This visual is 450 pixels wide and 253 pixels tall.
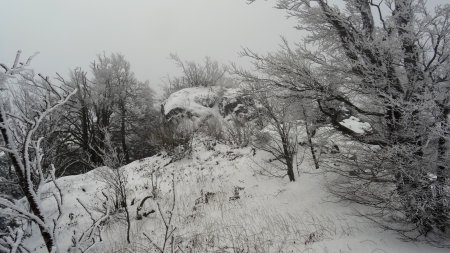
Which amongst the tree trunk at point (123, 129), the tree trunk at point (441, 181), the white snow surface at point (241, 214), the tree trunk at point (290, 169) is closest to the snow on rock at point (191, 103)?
the tree trunk at point (123, 129)

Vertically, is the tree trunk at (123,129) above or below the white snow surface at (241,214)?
above

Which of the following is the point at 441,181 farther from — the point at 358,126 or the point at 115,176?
the point at 115,176

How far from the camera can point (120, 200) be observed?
8805 millimetres

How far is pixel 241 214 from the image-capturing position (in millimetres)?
7320

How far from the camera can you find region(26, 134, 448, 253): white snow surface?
5.38 meters

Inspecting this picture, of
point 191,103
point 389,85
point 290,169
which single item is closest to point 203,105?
point 191,103

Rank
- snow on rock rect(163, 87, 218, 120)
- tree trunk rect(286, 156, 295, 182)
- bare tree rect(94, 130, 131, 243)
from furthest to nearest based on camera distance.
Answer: snow on rock rect(163, 87, 218, 120), tree trunk rect(286, 156, 295, 182), bare tree rect(94, 130, 131, 243)

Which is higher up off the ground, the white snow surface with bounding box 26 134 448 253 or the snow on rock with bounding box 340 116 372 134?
the snow on rock with bounding box 340 116 372 134

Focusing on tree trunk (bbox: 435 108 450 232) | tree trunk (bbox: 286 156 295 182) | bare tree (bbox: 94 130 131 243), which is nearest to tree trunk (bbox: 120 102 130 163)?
bare tree (bbox: 94 130 131 243)

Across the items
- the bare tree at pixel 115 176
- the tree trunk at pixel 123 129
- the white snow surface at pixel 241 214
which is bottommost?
the white snow surface at pixel 241 214

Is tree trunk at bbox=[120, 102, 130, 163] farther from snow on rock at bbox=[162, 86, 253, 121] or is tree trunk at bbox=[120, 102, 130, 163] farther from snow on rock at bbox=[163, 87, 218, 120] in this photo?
snow on rock at bbox=[163, 87, 218, 120]

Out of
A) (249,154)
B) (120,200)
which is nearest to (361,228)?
(249,154)

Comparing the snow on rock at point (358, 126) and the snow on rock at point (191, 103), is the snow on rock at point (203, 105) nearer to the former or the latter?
the snow on rock at point (191, 103)

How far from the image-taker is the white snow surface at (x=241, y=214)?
212 inches
